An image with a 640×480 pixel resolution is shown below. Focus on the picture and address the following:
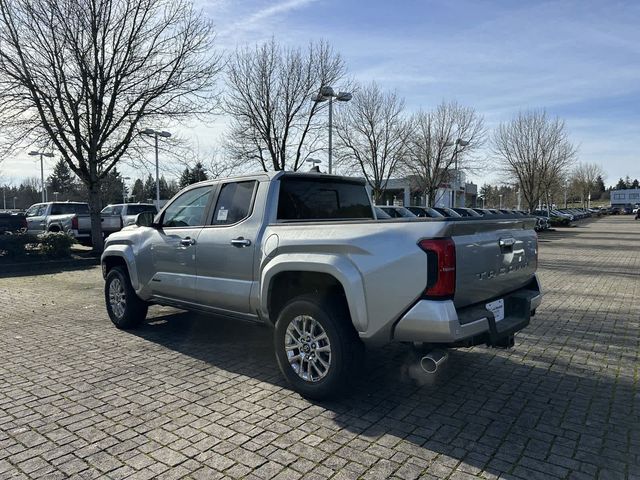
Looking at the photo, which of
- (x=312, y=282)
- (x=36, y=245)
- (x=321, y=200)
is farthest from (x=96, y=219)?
(x=312, y=282)

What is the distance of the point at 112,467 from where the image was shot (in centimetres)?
300

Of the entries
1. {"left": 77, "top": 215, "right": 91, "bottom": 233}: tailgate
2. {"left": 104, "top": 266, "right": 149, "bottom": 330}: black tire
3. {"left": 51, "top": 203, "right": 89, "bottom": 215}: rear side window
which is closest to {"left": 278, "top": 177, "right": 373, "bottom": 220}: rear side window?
{"left": 104, "top": 266, "right": 149, "bottom": 330}: black tire

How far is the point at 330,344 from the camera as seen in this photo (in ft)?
12.5

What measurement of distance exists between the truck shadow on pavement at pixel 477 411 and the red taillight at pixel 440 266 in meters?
0.82

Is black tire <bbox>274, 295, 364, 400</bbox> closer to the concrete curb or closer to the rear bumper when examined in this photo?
the rear bumper

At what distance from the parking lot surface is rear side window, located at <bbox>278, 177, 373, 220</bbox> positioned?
159 centimetres

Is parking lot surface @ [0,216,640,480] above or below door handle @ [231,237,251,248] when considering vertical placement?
below

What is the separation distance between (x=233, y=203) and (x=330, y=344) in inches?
77.5

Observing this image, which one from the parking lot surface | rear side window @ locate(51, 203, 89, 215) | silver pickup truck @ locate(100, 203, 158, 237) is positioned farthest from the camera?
rear side window @ locate(51, 203, 89, 215)

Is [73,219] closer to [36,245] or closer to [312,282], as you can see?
[36,245]

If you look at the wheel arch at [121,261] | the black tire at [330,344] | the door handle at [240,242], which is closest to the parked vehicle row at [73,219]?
the wheel arch at [121,261]

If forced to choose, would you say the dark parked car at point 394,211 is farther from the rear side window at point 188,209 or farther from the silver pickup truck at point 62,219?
the rear side window at point 188,209

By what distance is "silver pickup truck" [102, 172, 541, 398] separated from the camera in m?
3.38

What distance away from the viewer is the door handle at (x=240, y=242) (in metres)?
4.61
